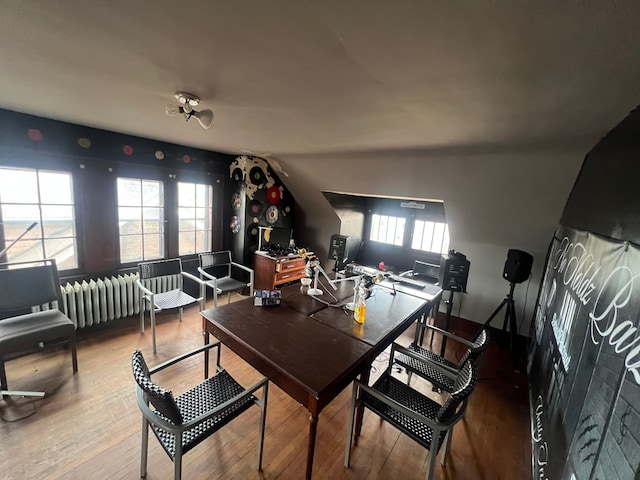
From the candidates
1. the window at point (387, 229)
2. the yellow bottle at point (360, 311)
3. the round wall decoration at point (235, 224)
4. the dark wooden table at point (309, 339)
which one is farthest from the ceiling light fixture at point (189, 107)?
the window at point (387, 229)

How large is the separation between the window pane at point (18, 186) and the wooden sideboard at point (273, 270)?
2442 mm

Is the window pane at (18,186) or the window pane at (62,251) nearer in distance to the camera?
the window pane at (18,186)

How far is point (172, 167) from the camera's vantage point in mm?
3393

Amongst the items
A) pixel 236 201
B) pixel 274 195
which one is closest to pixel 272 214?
pixel 274 195

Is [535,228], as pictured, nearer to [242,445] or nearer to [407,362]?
[407,362]

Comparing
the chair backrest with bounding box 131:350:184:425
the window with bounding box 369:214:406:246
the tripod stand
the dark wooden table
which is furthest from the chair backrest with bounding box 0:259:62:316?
the tripod stand

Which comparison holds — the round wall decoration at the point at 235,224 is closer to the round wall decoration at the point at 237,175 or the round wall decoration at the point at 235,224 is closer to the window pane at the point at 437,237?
the round wall decoration at the point at 237,175

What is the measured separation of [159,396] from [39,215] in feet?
8.79

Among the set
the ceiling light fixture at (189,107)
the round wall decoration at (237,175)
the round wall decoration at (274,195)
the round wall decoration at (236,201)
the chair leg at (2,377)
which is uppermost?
the ceiling light fixture at (189,107)

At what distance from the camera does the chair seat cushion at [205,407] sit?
1.30 metres

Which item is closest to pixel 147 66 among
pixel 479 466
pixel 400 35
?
pixel 400 35

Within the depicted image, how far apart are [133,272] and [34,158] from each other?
56.3 inches

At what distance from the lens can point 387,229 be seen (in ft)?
14.8

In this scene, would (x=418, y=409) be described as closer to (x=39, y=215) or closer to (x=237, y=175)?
(x=237, y=175)
